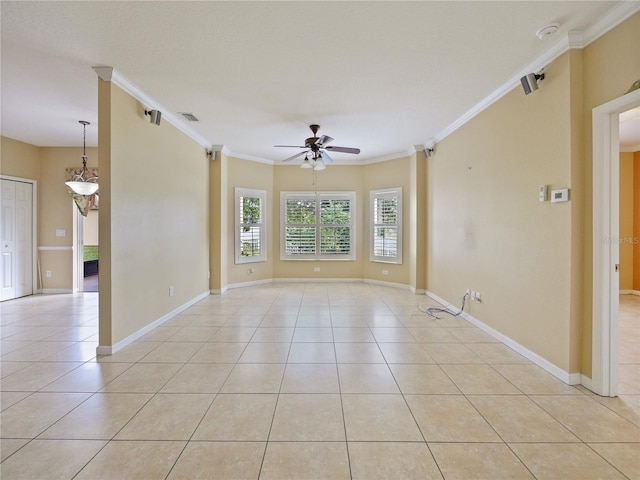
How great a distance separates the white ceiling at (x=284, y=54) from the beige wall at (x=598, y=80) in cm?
14

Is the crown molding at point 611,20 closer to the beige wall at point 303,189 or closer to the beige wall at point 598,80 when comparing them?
the beige wall at point 598,80

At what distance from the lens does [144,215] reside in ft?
11.9

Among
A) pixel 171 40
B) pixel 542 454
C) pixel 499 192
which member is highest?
pixel 171 40

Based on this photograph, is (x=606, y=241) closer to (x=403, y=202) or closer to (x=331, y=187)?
(x=403, y=202)

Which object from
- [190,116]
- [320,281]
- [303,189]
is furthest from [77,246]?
[320,281]

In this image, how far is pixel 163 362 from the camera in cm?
289

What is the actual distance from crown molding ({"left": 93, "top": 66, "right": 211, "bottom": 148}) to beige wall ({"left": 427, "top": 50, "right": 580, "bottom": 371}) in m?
4.13

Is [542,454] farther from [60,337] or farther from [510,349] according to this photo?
[60,337]

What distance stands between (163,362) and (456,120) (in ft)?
15.8

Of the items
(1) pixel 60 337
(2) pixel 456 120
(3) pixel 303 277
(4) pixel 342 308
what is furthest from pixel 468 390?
(3) pixel 303 277

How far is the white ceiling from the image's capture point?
2191 millimetres

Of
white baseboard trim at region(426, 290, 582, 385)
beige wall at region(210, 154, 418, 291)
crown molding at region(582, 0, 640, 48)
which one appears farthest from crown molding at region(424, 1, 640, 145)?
white baseboard trim at region(426, 290, 582, 385)

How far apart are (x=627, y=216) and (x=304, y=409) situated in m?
6.98

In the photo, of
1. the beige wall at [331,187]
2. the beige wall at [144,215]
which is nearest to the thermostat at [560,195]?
the beige wall at [144,215]
